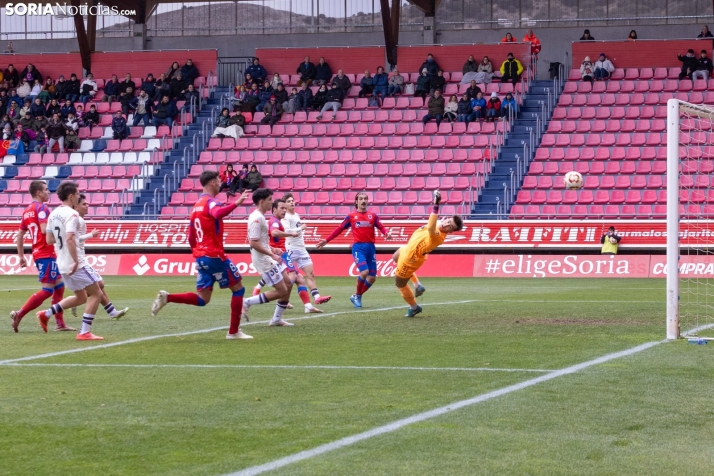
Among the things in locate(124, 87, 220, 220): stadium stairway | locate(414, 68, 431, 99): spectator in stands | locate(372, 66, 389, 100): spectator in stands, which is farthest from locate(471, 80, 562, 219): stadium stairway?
locate(124, 87, 220, 220): stadium stairway

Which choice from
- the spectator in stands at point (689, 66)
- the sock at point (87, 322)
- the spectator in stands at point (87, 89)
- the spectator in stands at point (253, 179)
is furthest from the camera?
the spectator in stands at point (87, 89)

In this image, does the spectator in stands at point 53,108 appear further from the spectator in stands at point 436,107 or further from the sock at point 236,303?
the sock at point 236,303

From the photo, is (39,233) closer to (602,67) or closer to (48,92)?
(602,67)

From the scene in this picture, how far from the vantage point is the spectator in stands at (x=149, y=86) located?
41.8 meters

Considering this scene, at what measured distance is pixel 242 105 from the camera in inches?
1613

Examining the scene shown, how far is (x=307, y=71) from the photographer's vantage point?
41.4 metres

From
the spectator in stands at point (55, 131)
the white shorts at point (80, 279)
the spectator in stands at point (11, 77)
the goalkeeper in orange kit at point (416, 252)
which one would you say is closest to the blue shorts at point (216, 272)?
the white shorts at point (80, 279)

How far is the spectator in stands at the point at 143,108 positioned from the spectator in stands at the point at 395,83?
30.8ft

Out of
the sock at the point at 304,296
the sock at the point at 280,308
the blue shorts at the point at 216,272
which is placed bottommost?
the sock at the point at 304,296

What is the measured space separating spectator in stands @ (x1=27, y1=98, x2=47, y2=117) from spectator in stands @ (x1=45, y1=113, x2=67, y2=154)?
1.11m

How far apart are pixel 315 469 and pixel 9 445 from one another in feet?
6.61

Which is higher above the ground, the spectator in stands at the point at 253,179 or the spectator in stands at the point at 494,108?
the spectator in stands at the point at 494,108

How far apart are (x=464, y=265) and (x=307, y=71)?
13437 millimetres

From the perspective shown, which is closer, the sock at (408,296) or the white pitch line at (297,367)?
the white pitch line at (297,367)
